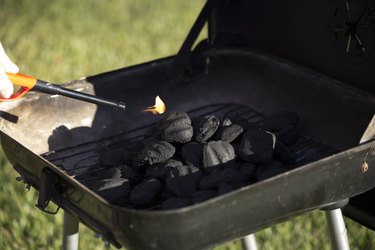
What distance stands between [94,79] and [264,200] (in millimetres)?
825

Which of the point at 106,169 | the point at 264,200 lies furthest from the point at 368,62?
the point at 106,169

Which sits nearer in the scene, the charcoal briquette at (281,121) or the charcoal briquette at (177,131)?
the charcoal briquette at (177,131)

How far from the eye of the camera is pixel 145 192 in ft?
5.74

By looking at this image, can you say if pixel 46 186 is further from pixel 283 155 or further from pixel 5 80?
pixel 283 155

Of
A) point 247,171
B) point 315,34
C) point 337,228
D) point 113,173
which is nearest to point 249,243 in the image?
point 337,228

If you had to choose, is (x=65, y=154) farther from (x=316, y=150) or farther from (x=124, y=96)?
(x=316, y=150)

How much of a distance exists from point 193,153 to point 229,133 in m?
0.14

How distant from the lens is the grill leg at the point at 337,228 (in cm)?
193

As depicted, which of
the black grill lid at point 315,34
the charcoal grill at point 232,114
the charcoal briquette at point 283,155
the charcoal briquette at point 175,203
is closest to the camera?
the charcoal grill at point 232,114

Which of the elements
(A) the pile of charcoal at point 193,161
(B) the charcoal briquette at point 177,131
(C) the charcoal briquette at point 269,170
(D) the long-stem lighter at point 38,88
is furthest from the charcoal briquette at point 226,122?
(D) the long-stem lighter at point 38,88

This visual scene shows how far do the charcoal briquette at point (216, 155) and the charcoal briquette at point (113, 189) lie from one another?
0.21m

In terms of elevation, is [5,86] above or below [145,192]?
above

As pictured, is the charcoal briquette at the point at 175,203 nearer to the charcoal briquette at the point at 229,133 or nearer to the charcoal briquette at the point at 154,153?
the charcoal briquette at the point at 154,153

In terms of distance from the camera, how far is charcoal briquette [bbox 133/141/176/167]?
1.87 meters
